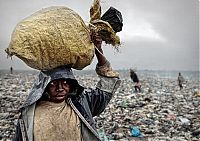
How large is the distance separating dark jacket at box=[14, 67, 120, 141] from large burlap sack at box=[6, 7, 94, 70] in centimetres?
7

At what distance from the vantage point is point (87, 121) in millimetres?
2119

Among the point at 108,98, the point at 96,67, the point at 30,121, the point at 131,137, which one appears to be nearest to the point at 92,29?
the point at 96,67

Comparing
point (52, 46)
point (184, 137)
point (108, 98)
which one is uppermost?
point (52, 46)

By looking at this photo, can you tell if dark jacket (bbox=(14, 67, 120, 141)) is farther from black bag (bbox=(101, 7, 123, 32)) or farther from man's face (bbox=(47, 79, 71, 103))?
black bag (bbox=(101, 7, 123, 32))

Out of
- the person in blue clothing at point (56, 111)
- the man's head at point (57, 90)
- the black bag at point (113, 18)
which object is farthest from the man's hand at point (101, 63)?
the man's head at point (57, 90)

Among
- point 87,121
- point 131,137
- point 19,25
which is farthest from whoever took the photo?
point 131,137

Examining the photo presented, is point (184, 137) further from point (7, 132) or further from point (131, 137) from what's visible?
point (7, 132)

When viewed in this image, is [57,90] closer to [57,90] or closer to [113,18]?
[57,90]

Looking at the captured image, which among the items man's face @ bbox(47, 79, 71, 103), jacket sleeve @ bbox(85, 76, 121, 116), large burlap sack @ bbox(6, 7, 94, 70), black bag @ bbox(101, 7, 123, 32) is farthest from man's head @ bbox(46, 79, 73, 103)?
black bag @ bbox(101, 7, 123, 32)

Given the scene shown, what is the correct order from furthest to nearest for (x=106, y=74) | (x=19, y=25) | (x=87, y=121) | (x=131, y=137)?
(x=131, y=137) → (x=106, y=74) → (x=87, y=121) → (x=19, y=25)

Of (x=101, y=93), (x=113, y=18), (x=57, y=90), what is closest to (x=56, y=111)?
(x=57, y=90)

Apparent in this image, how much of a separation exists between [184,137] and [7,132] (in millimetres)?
3143

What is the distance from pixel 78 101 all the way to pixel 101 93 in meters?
0.18

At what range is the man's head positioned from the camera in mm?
2021
